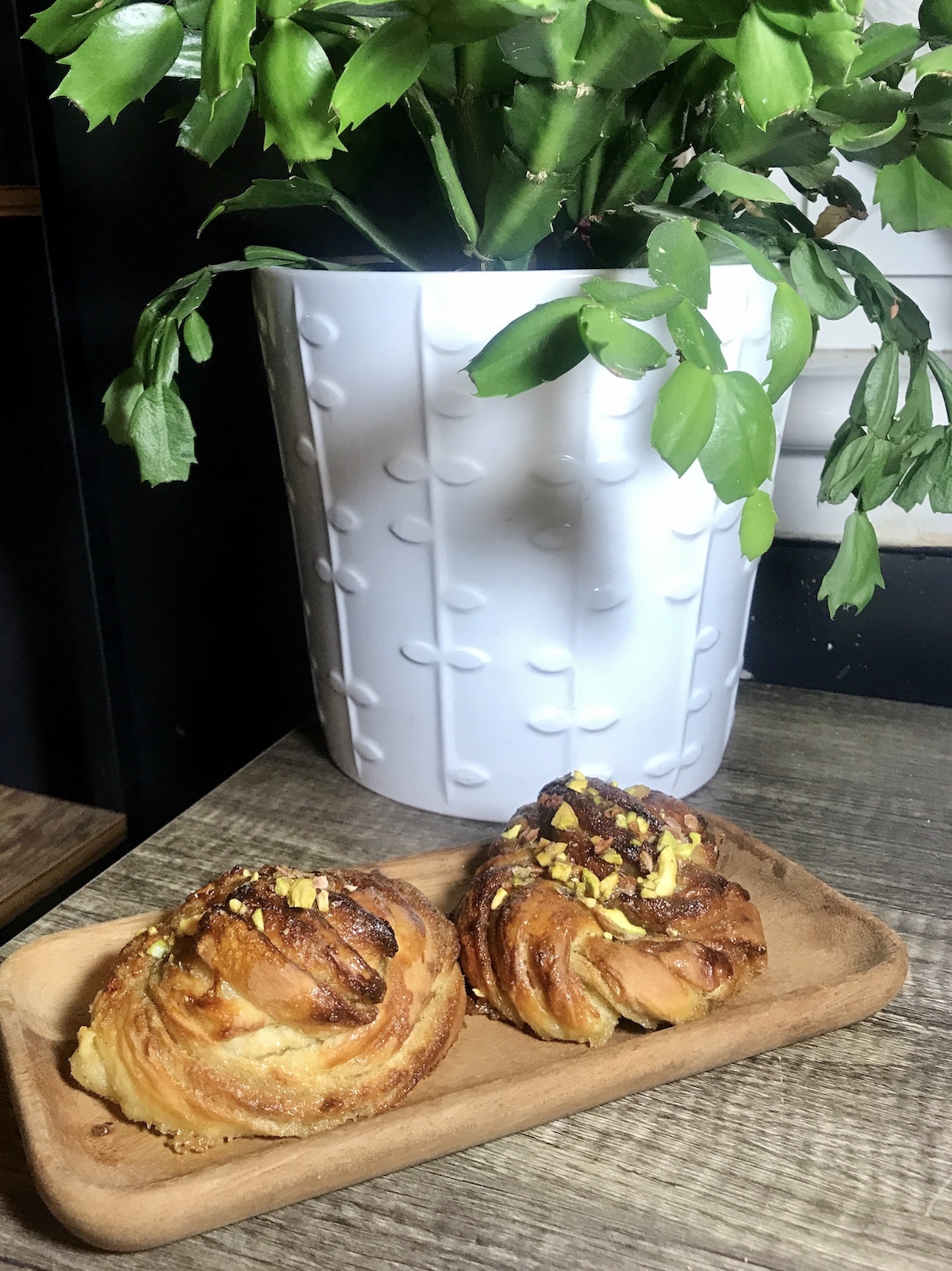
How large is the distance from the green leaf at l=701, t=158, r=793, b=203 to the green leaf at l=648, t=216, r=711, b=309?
0.9 inches

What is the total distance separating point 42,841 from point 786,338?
684 mm

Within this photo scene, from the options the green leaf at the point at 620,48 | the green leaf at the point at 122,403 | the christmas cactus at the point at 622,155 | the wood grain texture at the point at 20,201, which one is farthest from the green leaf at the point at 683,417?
the wood grain texture at the point at 20,201

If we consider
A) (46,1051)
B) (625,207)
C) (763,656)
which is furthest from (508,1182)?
(763,656)

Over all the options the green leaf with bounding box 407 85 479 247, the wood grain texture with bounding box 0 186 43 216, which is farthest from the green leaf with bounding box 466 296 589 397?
the wood grain texture with bounding box 0 186 43 216

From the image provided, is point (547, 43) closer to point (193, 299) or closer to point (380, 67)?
point (380, 67)

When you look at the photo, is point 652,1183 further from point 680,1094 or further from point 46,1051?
point 46,1051

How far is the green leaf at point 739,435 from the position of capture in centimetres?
39

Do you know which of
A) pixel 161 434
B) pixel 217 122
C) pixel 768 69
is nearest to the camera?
pixel 768 69

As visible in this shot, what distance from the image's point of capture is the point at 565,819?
1.64ft

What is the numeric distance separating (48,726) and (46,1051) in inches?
22.8

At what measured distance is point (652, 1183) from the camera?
1.29ft

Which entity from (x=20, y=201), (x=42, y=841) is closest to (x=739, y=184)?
(x=20, y=201)

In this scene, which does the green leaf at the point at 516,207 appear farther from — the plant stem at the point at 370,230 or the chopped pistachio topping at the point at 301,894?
the chopped pistachio topping at the point at 301,894

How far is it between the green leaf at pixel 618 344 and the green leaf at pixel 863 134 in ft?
0.42
